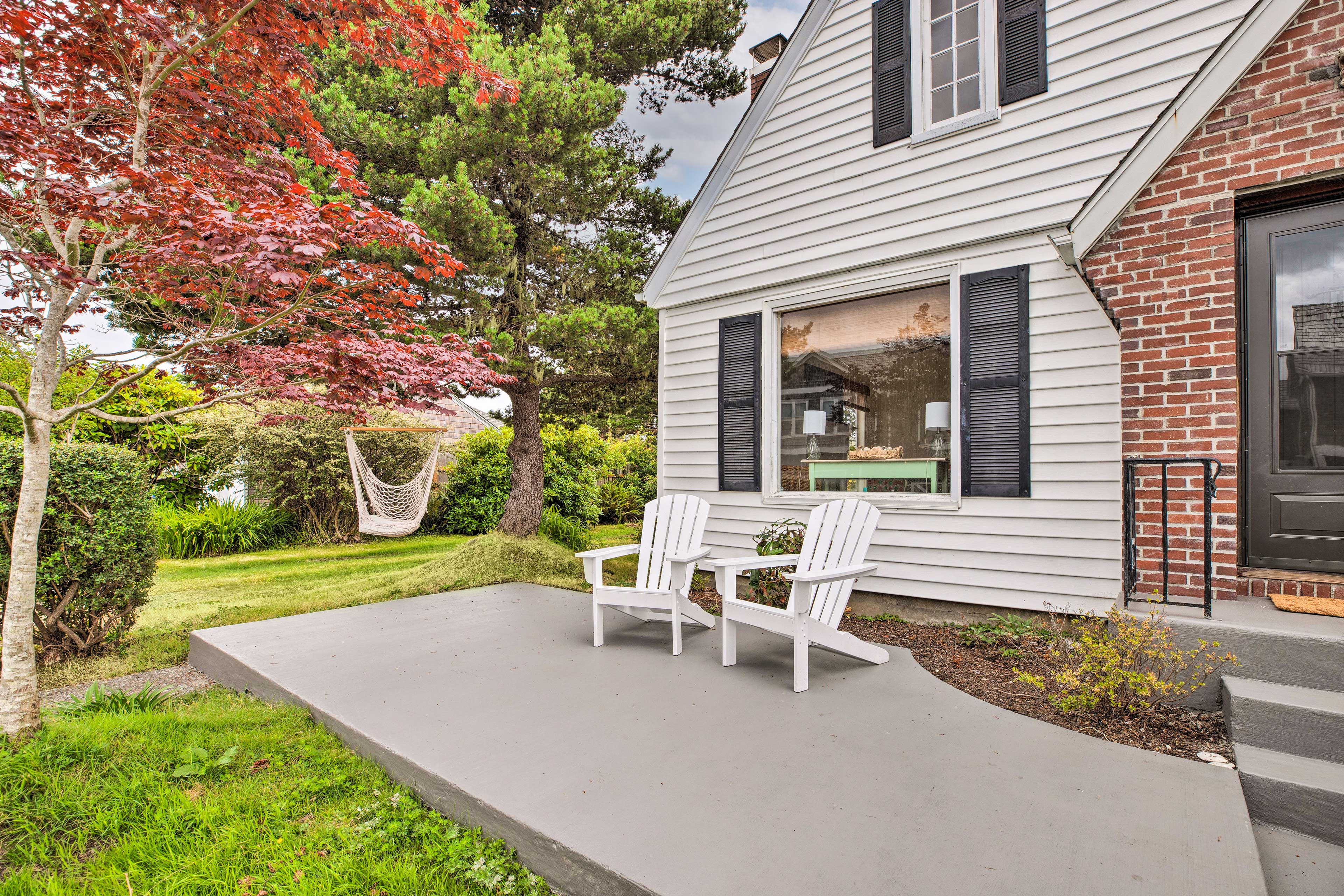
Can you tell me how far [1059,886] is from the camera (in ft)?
4.78

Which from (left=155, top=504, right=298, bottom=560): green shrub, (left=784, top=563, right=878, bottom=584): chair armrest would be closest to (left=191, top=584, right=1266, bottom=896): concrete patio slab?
(left=784, top=563, right=878, bottom=584): chair armrest

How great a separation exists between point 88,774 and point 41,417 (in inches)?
53.2

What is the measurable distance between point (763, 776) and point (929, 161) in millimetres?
3959

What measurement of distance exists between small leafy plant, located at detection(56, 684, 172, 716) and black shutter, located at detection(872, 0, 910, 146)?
5261mm

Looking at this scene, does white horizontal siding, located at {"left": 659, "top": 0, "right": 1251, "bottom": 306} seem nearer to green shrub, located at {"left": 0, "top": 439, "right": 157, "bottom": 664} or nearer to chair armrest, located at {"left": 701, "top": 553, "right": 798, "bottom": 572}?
chair armrest, located at {"left": 701, "top": 553, "right": 798, "bottom": 572}

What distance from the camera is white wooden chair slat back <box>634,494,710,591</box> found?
149 inches

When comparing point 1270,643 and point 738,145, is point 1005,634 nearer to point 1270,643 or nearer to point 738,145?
point 1270,643

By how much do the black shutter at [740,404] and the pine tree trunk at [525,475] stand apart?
305 cm

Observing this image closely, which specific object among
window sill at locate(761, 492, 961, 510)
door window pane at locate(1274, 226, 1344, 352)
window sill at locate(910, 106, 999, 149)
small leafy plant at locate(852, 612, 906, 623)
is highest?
window sill at locate(910, 106, 999, 149)

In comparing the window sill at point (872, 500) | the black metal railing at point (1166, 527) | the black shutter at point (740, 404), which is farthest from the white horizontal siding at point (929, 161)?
the window sill at point (872, 500)

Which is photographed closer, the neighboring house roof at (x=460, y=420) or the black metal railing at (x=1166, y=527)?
the black metal railing at (x=1166, y=527)

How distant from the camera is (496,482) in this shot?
32.0 feet

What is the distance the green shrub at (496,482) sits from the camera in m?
9.64

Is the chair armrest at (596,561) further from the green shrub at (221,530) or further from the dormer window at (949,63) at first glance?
the green shrub at (221,530)
